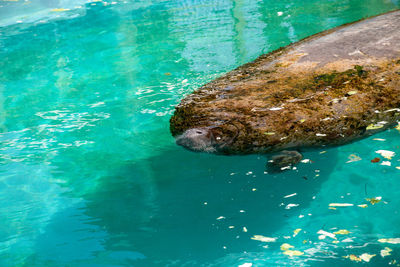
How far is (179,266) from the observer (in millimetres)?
3273

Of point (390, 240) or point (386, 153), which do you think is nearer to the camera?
point (390, 240)

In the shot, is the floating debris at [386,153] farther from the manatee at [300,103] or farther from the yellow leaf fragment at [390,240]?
the yellow leaf fragment at [390,240]

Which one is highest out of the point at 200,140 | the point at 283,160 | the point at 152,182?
the point at 200,140

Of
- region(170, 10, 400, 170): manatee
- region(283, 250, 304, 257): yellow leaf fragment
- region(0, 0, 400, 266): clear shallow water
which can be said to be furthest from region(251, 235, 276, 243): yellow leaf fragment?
region(170, 10, 400, 170): manatee

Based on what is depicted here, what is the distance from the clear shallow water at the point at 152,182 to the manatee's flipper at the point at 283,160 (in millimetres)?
355

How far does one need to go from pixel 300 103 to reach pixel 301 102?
2cm

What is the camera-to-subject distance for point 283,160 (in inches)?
141

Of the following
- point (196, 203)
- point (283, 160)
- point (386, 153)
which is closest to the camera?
point (283, 160)

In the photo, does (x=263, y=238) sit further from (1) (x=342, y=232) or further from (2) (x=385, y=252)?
(2) (x=385, y=252)

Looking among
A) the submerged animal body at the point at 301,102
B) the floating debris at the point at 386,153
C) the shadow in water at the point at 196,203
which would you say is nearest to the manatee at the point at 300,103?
the submerged animal body at the point at 301,102

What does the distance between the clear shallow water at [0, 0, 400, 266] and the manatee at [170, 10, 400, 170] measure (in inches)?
16.5

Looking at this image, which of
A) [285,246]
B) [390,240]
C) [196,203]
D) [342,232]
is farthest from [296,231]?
[196,203]

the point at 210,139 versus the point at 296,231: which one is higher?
the point at 210,139

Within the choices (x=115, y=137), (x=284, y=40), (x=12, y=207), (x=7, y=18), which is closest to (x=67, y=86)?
(x=115, y=137)
